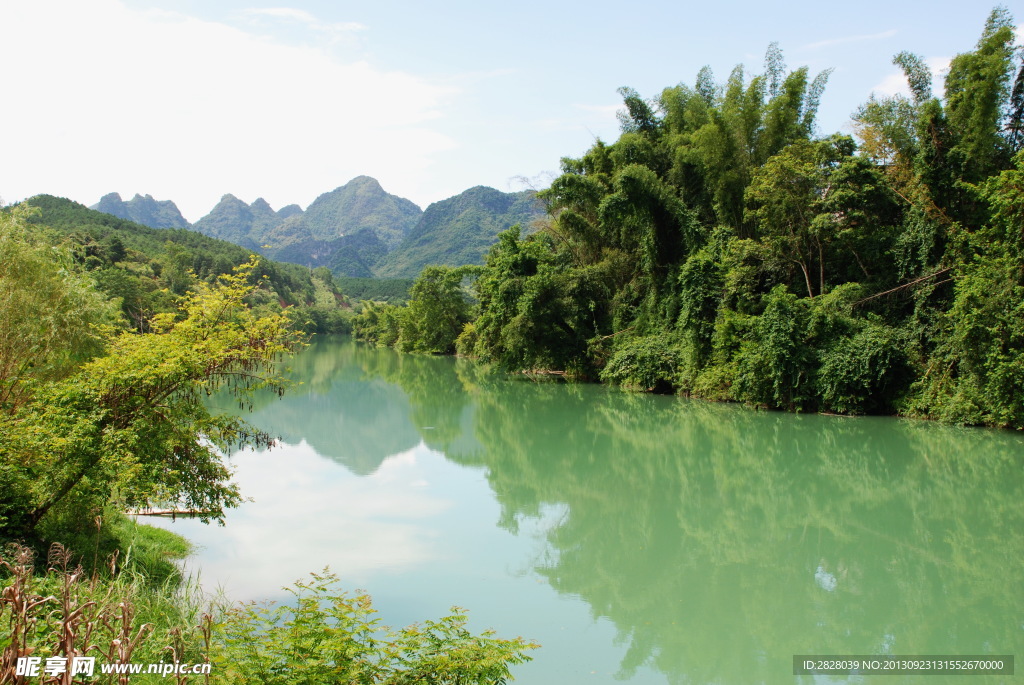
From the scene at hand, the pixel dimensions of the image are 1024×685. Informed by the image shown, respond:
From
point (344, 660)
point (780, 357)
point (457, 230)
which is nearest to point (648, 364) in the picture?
point (780, 357)

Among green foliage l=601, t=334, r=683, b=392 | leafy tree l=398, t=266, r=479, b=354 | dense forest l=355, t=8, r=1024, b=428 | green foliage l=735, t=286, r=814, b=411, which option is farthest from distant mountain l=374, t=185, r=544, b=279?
green foliage l=735, t=286, r=814, b=411

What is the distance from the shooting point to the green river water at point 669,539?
5.00 metres

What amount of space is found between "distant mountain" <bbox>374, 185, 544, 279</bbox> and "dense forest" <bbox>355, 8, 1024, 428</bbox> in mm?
91036

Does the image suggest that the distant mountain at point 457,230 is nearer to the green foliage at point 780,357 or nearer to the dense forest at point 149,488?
the green foliage at point 780,357

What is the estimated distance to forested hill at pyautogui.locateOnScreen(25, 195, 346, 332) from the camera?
1149 inches

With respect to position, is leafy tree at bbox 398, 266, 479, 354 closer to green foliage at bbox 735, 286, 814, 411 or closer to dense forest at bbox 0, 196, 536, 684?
green foliage at bbox 735, 286, 814, 411

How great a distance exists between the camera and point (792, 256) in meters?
16.8

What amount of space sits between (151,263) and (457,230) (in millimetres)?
94642

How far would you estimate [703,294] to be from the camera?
17.6m

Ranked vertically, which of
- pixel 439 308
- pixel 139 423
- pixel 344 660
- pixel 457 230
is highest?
pixel 457 230

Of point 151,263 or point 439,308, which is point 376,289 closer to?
point 151,263

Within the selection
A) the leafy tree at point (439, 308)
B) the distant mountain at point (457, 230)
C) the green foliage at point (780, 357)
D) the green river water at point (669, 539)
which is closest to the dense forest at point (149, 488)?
the green river water at point (669, 539)

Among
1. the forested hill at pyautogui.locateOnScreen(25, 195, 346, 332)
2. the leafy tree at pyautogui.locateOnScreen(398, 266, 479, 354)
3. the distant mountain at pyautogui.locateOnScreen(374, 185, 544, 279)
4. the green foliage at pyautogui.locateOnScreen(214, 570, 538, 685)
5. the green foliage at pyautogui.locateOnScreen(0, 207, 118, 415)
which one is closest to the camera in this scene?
the green foliage at pyautogui.locateOnScreen(214, 570, 538, 685)

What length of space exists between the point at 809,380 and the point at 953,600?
10075 mm
